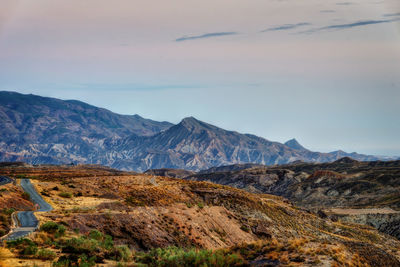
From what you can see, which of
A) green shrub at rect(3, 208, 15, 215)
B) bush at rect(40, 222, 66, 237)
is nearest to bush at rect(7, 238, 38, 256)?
bush at rect(40, 222, 66, 237)

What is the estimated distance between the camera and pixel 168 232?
4050 centimetres

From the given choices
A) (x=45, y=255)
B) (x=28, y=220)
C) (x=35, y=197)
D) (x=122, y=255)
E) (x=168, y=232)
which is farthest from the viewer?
(x=35, y=197)

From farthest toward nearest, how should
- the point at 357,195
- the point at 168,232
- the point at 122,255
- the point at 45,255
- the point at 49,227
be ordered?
the point at 357,195 < the point at 168,232 < the point at 49,227 < the point at 122,255 < the point at 45,255

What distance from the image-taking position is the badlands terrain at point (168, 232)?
2391cm

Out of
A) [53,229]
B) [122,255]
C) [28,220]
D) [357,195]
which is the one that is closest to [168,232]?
[28,220]

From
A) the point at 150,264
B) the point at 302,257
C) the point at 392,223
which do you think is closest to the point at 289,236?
the point at 302,257

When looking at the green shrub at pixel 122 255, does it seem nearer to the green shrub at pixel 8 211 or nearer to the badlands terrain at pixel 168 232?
the badlands terrain at pixel 168 232

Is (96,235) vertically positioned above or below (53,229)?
below

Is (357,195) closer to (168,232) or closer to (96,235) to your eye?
(168,232)

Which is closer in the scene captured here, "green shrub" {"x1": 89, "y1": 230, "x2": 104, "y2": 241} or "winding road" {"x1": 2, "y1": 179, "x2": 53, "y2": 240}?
"winding road" {"x1": 2, "y1": 179, "x2": 53, "y2": 240}

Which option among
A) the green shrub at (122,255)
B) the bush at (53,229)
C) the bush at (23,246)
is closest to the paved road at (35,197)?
the bush at (53,229)

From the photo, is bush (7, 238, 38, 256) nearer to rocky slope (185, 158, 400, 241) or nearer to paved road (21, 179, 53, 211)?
paved road (21, 179, 53, 211)

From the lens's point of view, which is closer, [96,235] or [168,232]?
[96,235]

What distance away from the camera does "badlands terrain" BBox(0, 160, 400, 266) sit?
23.9m
